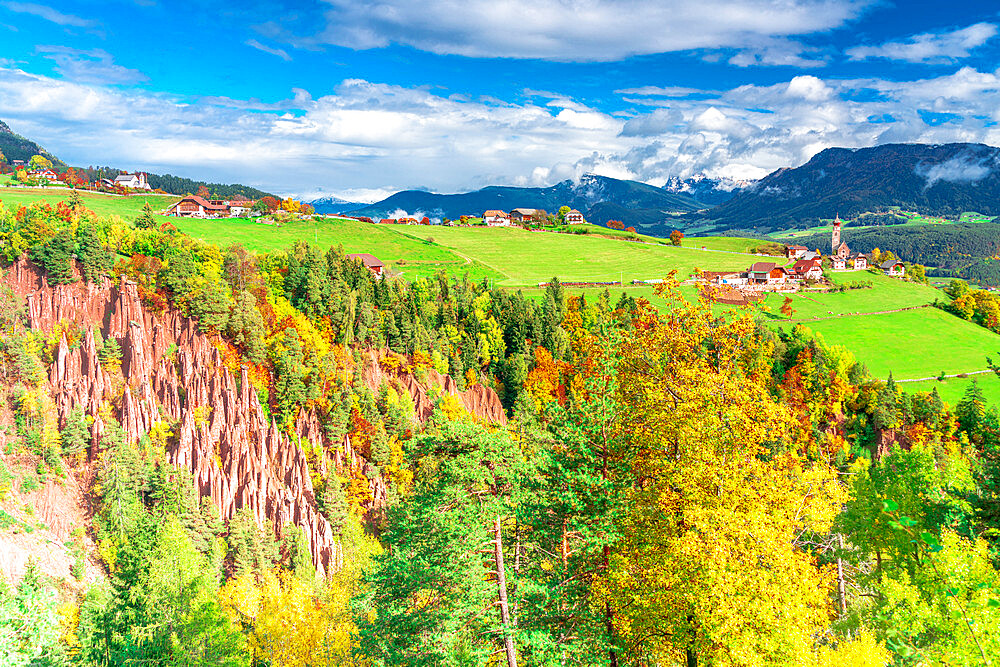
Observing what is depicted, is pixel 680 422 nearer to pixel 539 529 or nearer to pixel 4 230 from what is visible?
pixel 539 529

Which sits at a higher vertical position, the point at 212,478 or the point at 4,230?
the point at 4,230

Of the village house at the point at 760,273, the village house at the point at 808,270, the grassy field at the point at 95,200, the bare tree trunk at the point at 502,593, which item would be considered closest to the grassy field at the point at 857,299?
the village house at the point at 808,270

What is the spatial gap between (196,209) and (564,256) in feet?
248

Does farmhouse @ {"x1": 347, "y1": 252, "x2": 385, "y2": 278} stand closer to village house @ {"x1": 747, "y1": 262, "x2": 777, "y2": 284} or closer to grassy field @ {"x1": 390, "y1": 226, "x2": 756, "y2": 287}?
grassy field @ {"x1": 390, "y1": 226, "x2": 756, "y2": 287}

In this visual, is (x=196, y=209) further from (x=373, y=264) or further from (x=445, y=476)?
(x=445, y=476)

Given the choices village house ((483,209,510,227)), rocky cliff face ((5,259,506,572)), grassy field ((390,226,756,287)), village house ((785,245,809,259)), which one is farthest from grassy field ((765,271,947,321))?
village house ((483,209,510,227))

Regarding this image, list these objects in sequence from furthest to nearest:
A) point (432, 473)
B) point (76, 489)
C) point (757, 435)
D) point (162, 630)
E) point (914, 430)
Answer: point (914, 430) → point (76, 489) → point (162, 630) → point (432, 473) → point (757, 435)

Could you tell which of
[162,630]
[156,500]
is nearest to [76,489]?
[156,500]

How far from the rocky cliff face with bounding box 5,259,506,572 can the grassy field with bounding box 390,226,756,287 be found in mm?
53498

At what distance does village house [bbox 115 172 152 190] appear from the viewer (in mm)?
105988

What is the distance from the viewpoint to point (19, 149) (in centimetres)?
11488

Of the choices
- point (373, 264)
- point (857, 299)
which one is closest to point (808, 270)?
point (857, 299)

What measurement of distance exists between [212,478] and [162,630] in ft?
58.2

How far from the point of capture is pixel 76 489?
50188mm
